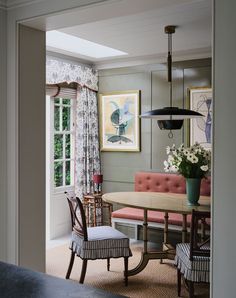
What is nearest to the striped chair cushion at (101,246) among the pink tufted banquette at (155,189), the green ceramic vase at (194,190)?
the green ceramic vase at (194,190)

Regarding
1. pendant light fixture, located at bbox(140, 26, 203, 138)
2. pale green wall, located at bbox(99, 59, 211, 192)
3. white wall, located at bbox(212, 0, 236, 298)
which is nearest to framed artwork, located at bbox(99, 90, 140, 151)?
pale green wall, located at bbox(99, 59, 211, 192)

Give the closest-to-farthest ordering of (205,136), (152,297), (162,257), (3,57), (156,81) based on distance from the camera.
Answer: (3,57), (152,297), (162,257), (205,136), (156,81)

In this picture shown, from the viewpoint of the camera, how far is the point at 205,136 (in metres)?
5.15

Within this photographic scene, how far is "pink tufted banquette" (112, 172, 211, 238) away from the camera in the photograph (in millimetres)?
4805

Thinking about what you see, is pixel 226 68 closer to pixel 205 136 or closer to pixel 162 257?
pixel 162 257

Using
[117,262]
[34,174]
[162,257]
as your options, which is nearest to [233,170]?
[34,174]

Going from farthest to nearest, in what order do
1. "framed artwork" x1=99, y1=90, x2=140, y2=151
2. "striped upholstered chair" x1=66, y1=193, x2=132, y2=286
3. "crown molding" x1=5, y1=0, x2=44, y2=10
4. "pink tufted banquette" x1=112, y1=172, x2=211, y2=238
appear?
"framed artwork" x1=99, y1=90, x2=140, y2=151, "pink tufted banquette" x1=112, y1=172, x2=211, y2=238, "striped upholstered chair" x1=66, y1=193, x2=132, y2=286, "crown molding" x1=5, y1=0, x2=44, y2=10

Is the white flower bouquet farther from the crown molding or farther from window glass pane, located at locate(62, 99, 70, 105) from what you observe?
window glass pane, located at locate(62, 99, 70, 105)

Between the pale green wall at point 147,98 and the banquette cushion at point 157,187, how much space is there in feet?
0.70

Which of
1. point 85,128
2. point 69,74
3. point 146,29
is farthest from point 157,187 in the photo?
point 146,29

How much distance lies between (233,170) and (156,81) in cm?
370

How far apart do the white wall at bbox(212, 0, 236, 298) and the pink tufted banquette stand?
8.45 ft

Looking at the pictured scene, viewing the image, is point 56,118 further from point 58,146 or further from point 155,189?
point 155,189

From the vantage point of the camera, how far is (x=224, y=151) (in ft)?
6.63
